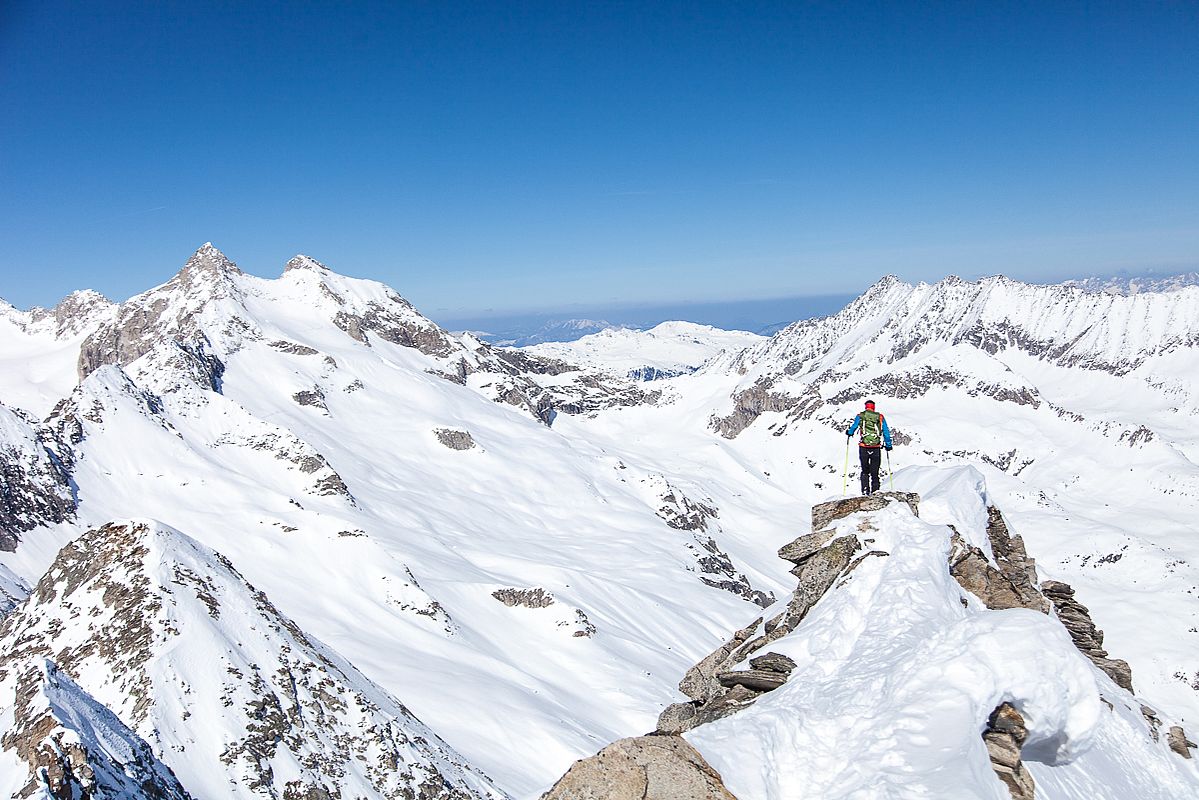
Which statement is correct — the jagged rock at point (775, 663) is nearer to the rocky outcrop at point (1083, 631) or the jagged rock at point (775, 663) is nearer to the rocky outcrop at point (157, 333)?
the rocky outcrop at point (1083, 631)

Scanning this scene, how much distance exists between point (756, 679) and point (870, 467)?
46.6 feet

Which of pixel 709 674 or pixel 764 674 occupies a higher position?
pixel 764 674

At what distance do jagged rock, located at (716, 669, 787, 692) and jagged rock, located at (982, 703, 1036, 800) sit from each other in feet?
16.7

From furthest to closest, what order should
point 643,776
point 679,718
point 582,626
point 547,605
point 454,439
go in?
1. point 454,439
2. point 547,605
3. point 582,626
4. point 679,718
5. point 643,776

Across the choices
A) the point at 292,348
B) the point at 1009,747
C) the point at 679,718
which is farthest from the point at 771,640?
the point at 292,348

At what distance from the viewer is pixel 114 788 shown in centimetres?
1547

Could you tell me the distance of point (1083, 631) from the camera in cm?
2753

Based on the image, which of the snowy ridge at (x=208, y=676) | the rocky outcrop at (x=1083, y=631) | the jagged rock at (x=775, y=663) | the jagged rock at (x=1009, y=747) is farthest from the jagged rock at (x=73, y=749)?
the rocky outcrop at (x=1083, y=631)

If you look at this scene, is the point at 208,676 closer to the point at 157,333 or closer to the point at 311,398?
the point at 311,398

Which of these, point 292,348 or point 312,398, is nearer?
point 312,398

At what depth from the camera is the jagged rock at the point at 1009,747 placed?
14.3 meters

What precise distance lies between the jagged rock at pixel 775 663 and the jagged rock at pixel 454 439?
6351 inches

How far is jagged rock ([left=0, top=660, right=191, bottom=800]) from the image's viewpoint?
14.8 metres

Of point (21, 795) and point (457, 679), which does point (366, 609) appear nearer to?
point (457, 679)
